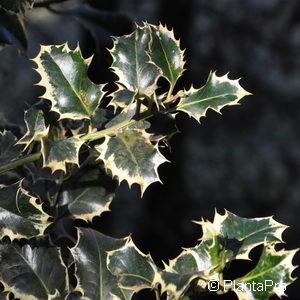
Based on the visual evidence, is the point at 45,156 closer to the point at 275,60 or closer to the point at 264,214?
the point at 264,214

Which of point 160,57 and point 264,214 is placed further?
point 264,214

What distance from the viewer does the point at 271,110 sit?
4480 millimetres

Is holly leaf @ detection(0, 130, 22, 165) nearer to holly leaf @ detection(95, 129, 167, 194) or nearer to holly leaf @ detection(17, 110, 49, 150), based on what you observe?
holly leaf @ detection(17, 110, 49, 150)

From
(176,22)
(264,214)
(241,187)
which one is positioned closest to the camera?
(176,22)

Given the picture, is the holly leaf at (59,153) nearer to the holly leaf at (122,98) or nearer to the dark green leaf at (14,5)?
the holly leaf at (122,98)

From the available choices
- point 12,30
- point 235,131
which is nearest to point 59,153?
point 12,30

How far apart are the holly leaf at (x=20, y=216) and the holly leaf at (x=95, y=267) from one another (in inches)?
3.3

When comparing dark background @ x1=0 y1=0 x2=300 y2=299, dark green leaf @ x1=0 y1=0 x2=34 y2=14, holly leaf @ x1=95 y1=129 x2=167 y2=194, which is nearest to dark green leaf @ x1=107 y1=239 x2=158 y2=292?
holly leaf @ x1=95 y1=129 x2=167 y2=194

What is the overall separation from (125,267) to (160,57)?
0.96 ft

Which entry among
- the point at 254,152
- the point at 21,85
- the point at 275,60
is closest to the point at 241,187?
the point at 254,152

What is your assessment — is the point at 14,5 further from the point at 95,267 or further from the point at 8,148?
the point at 95,267

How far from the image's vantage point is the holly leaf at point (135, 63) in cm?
89

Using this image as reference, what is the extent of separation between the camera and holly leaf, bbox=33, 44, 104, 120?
0.93m

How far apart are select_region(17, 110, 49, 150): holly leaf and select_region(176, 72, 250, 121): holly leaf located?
0.65 feet
